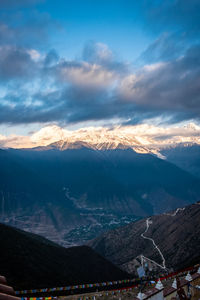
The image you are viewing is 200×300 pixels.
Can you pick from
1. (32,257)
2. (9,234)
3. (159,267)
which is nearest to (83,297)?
(32,257)

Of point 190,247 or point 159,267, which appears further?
point 190,247

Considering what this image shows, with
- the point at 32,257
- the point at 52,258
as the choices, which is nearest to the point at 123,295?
the point at 32,257

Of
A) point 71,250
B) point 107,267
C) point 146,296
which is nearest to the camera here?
point 146,296

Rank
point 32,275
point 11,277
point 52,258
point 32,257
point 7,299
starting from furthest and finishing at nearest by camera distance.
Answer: point 52,258
point 32,257
point 32,275
point 11,277
point 7,299

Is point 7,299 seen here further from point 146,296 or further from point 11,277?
point 11,277

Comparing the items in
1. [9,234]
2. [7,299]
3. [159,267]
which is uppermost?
[9,234]

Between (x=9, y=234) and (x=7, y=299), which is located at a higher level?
(x=9, y=234)

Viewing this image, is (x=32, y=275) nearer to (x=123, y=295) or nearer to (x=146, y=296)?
(x=123, y=295)
